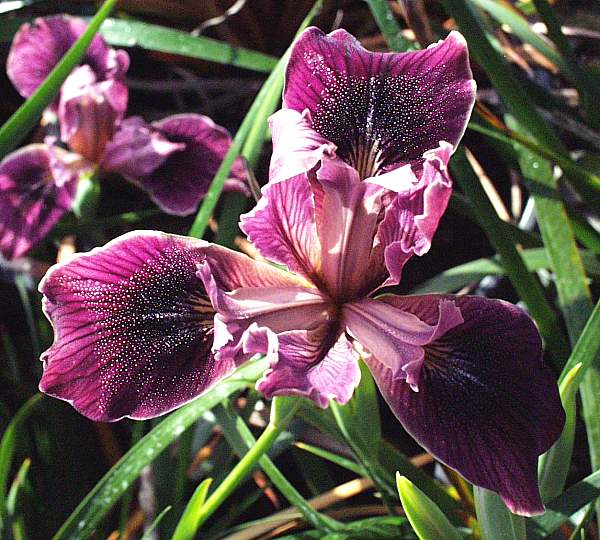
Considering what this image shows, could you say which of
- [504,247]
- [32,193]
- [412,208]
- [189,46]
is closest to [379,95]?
[412,208]

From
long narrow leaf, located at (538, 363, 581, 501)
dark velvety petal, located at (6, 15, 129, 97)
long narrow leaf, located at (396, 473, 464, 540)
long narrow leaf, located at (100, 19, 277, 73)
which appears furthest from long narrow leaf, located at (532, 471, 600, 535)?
dark velvety petal, located at (6, 15, 129, 97)

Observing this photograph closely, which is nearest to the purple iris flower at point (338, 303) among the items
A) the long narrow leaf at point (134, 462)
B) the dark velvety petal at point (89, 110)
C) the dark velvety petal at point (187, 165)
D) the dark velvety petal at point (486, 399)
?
the dark velvety petal at point (486, 399)

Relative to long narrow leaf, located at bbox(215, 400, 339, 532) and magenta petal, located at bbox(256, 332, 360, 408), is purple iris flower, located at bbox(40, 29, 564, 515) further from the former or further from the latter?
long narrow leaf, located at bbox(215, 400, 339, 532)

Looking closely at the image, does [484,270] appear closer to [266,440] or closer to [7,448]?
[266,440]

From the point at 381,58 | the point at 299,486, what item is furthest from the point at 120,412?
the point at 299,486

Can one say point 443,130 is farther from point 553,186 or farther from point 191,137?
point 191,137

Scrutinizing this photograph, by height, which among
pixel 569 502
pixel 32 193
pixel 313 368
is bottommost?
pixel 569 502
